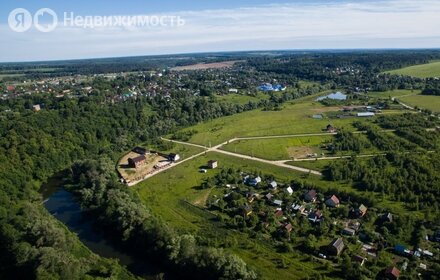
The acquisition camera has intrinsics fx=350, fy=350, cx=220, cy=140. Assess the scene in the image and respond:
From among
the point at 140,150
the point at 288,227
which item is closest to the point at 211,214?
the point at 288,227

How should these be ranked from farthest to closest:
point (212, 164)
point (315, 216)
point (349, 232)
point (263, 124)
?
1. point (263, 124)
2. point (212, 164)
3. point (315, 216)
4. point (349, 232)

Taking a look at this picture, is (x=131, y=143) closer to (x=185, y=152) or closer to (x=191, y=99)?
(x=185, y=152)

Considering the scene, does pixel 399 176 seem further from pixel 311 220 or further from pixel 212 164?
pixel 212 164

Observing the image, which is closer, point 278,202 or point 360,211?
point 360,211

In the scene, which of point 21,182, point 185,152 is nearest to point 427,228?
point 185,152

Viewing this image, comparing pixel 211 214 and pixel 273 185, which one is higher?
pixel 273 185

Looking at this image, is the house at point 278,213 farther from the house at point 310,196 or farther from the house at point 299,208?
the house at point 310,196
